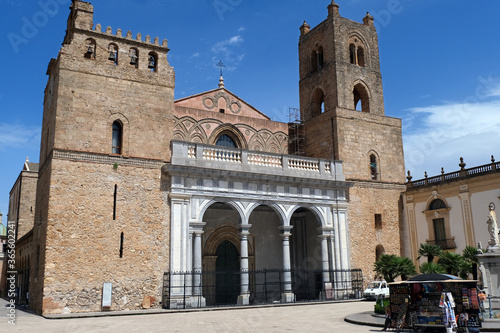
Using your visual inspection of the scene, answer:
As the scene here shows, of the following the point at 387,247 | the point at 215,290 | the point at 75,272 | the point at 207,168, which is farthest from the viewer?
the point at 387,247

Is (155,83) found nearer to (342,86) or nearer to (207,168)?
(207,168)

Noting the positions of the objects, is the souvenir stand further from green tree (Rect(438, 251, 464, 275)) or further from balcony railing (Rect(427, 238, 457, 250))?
balcony railing (Rect(427, 238, 457, 250))

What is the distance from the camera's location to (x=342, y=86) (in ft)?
88.8

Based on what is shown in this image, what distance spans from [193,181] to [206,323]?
7980 mm

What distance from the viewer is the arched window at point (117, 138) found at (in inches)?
806

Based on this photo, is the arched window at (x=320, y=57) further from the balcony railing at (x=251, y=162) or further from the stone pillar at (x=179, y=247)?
the stone pillar at (x=179, y=247)

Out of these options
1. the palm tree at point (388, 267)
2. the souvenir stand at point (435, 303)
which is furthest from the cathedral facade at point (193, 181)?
the souvenir stand at point (435, 303)

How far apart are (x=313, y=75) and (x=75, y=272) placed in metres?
18.2

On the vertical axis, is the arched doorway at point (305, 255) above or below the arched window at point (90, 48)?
below

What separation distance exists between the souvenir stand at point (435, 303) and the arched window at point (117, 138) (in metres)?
13.0

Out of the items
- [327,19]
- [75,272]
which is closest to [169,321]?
[75,272]

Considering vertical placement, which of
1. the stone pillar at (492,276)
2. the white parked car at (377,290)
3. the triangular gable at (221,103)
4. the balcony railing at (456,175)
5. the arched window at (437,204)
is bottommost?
the white parked car at (377,290)

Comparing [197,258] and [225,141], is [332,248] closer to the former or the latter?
[197,258]

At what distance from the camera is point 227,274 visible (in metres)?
24.2
